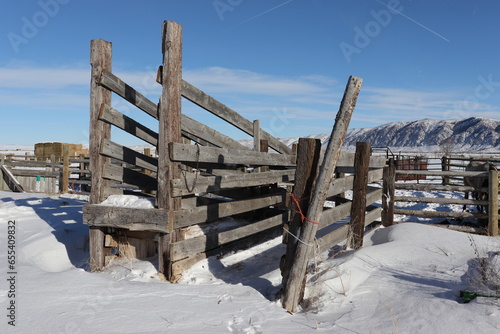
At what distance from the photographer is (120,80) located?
5266 mm

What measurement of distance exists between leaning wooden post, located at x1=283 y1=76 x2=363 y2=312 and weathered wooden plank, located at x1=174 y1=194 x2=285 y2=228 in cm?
169

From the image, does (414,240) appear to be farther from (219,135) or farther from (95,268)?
(95,268)

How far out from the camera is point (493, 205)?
27.2 feet

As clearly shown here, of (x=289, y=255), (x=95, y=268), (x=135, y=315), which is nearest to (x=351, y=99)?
(x=289, y=255)

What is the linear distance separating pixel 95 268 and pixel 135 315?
2.24 meters

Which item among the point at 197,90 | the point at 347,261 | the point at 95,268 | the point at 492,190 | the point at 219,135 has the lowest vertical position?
the point at 95,268

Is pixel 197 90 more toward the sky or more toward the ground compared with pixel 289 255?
more toward the sky

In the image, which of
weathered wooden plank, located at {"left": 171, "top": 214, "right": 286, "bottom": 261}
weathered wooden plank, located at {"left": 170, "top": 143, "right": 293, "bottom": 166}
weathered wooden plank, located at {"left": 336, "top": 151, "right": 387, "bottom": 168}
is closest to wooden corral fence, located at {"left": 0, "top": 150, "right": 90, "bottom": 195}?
weathered wooden plank, located at {"left": 171, "top": 214, "right": 286, "bottom": 261}

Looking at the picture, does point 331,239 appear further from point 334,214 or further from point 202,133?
point 202,133

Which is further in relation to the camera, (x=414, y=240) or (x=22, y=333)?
(x=414, y=240)

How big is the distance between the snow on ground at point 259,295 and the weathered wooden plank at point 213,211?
0.66 meters

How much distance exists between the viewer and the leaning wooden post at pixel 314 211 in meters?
3.83

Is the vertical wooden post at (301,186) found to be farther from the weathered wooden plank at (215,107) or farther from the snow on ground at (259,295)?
the weathered wooden plank at (215,107)

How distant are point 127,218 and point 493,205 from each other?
7.56 m
